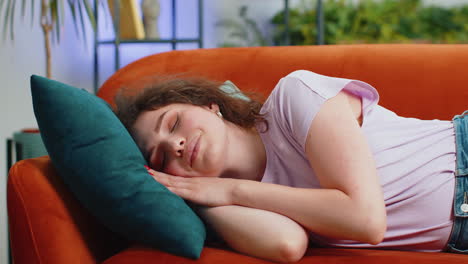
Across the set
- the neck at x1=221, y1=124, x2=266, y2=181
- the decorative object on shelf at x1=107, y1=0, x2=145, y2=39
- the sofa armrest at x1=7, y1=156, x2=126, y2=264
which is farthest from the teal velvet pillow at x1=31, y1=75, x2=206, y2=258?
the decorative object on shelf at x1=107, y1=0, x2=145, y2=39

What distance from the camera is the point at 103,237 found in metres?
1.09

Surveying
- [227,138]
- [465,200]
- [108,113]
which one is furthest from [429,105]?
[108,113]

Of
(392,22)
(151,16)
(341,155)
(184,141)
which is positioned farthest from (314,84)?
(392,22)

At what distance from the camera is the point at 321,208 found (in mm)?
951

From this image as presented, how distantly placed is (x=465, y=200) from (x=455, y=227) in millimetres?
63

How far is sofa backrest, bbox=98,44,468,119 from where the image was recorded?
1.37 m

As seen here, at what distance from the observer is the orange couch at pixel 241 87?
94cm

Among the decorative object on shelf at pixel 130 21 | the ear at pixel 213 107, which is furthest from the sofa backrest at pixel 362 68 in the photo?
the decorative object on shelf at pixel 130 21

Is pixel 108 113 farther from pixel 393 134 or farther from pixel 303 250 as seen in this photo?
pixel 393 134

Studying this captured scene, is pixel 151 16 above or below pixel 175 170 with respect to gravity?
above

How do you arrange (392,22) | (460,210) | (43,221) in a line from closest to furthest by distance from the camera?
(43,221) → (460,210) → (392,22)

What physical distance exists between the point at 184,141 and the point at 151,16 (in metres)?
2.08

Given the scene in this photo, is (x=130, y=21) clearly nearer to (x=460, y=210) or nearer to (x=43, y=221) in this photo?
(x=43, y=221)

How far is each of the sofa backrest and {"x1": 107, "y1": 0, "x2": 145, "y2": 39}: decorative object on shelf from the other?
134 centimetres
